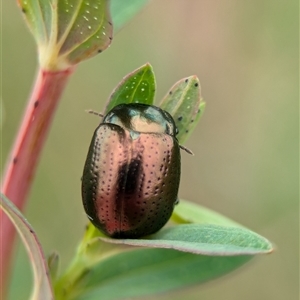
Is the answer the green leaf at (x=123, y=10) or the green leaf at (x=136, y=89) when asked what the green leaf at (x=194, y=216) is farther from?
the green leaf at (x=123, y=10)

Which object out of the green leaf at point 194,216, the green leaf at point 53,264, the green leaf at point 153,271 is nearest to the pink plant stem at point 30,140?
the green leaf at point 53,264

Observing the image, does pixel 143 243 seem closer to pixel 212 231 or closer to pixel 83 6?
pixel 212 231

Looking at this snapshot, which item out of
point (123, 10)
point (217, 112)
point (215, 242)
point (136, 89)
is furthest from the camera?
point (217, 112)

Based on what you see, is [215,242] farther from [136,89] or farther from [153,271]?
[153,271]

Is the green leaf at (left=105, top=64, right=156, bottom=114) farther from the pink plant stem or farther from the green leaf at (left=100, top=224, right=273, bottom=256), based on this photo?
the green leaf at (left=100, top=224, right=273, bottom=256)

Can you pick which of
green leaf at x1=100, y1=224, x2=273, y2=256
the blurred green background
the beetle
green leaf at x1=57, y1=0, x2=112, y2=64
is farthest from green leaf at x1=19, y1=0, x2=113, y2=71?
the blurred green background

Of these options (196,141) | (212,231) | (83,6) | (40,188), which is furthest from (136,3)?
(196,141)

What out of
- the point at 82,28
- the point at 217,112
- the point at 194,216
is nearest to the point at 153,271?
the point at 194,216

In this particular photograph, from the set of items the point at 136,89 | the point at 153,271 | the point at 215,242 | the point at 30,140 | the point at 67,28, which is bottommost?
the point at 153,271
